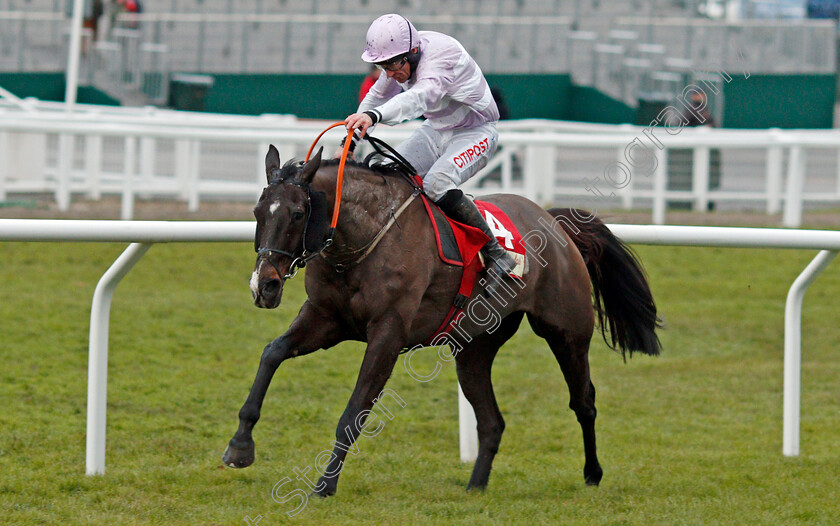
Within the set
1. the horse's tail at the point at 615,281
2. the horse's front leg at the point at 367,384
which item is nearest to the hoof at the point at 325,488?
the horse's front leg at the point at 367,384

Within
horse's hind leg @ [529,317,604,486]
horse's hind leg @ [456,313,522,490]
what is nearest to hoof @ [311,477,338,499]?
horse's hind leg @ [456,313,522,490]

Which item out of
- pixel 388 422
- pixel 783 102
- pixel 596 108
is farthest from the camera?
pixel 596 108

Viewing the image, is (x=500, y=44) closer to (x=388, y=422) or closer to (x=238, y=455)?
(x=388, y=422)

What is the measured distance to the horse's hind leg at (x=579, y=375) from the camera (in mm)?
4617

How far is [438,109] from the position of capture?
4309 mm

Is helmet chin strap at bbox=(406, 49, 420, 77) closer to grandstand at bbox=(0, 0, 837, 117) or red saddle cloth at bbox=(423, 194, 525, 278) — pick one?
red saddle cloth at bbox=(423, 194, 525, 278)

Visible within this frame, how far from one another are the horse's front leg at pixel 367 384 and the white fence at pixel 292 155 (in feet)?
17.8

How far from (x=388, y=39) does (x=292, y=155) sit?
224 inches

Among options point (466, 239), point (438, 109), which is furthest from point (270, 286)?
point (438, 109)

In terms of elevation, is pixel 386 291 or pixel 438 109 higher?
pixel 438 109

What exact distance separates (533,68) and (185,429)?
15.0m

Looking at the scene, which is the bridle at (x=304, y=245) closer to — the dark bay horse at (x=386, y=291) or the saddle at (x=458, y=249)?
the dark bay horse at (x=386, y=291)

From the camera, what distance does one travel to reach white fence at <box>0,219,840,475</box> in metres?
4.02

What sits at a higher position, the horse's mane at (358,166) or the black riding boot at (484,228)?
the horse's mane at (358,166)
